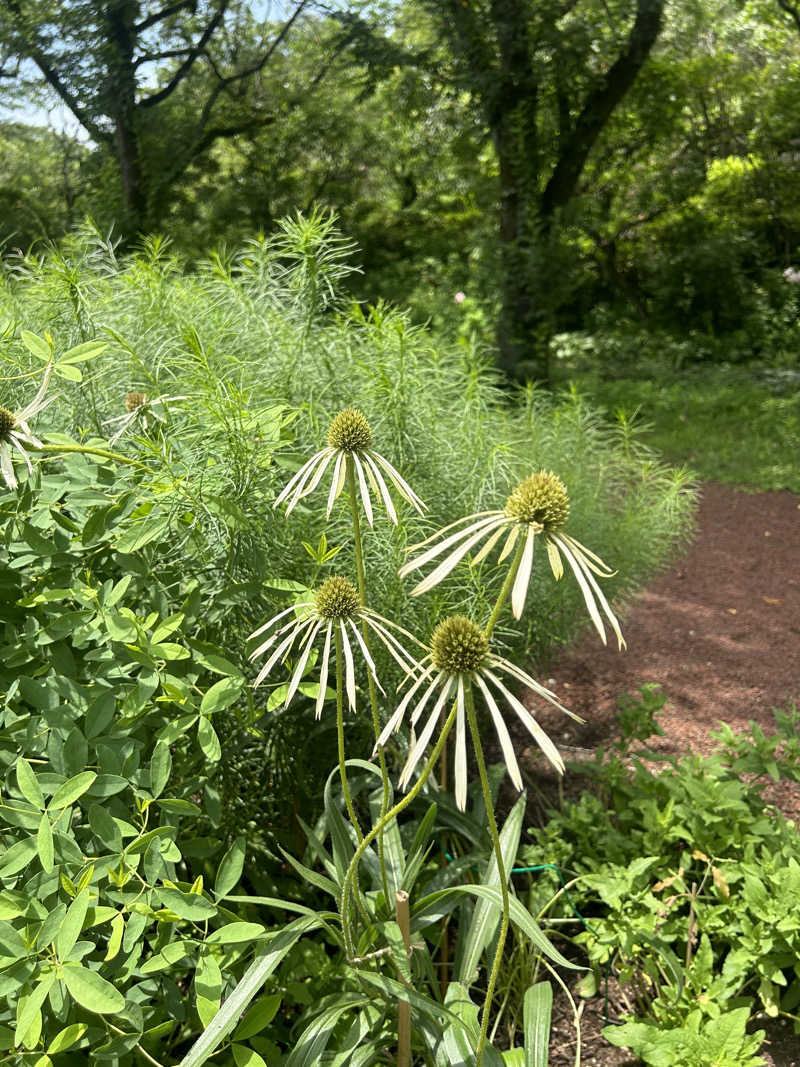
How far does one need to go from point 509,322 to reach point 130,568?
521 cm

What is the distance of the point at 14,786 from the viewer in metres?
1.07

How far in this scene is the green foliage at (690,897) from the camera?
4.51 feet

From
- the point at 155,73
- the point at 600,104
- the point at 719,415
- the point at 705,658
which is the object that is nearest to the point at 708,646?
the point at 705,658

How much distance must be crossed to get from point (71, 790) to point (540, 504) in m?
0.59

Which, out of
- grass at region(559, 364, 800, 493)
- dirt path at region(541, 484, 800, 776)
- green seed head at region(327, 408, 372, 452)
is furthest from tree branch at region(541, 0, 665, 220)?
green seed head at region(327, 408, 372, 452)

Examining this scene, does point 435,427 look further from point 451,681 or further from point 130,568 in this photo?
point 451,681

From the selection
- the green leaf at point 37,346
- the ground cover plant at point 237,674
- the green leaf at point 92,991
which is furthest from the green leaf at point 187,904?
the green leaf at point 37,346

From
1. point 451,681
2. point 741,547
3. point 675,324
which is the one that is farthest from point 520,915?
point 675,324

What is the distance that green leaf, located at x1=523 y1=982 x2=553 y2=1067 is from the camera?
3.59 feet

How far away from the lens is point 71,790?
940mm

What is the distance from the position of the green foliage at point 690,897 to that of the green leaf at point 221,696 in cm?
81

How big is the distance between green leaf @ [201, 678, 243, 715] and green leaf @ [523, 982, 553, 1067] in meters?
0.56

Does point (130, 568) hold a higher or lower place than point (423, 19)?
lower

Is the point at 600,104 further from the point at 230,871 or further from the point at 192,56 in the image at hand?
the point at 230,871
